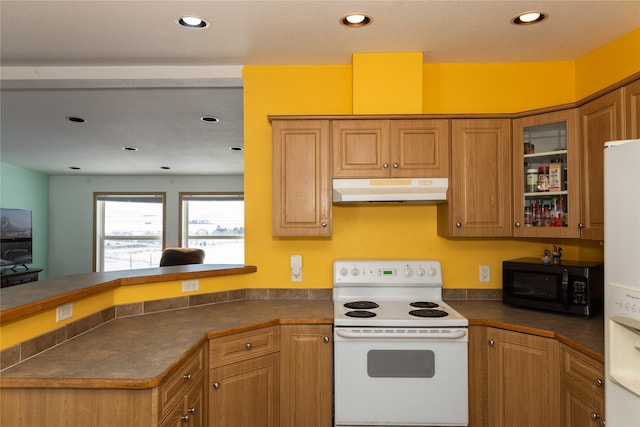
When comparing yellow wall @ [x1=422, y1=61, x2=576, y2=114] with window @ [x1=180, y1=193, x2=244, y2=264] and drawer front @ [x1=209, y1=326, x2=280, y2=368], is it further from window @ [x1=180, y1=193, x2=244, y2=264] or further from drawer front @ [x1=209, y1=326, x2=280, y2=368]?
window @ [x1=180, y1=193, x2=244, y2=264]

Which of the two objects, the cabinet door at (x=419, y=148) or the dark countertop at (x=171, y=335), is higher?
the cabinet door at (x=419, y=148)

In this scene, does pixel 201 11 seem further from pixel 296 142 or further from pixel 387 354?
pixel 387 354

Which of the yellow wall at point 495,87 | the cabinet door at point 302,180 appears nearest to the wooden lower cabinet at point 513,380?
the cabinet door at point 302,180

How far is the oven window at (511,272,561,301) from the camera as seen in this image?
240 centimetres

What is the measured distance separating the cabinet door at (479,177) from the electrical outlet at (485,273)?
0.39m

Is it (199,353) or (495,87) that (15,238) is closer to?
(199,353)

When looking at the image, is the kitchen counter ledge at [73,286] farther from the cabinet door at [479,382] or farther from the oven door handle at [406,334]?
the cabinet door at [479,382]

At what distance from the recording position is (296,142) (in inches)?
104

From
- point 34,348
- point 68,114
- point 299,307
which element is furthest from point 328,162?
point 68,114

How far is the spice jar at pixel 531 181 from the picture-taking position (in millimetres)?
2537

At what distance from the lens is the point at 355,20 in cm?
229

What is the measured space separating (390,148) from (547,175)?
3.12ft

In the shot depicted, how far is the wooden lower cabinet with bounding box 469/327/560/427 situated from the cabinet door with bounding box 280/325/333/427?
801 mm

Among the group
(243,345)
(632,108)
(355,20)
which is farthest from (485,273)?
(355,20)
